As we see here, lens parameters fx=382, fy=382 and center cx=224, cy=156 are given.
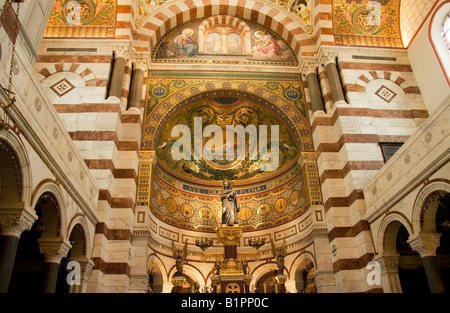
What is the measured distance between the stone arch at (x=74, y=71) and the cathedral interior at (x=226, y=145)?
0.17 ft

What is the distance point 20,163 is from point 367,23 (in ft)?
43.1

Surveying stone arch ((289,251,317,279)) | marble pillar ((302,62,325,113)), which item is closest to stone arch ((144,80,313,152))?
marble pillar ((302,62,325,113))

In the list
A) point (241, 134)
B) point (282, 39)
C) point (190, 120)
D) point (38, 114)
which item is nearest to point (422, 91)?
point (282, 39)

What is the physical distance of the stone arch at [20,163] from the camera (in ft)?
18.7

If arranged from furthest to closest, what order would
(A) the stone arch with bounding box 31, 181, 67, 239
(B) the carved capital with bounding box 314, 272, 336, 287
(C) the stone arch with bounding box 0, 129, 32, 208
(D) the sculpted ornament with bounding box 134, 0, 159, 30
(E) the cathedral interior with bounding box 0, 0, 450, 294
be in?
(D) the sculpted ornament with bounding box 134, 0, 159, 30
(B) the carved capital with bounding box 314, 272, 336, 287
(E) the cathedral interior with bounding box 0, 0, 450, 294
(A) the stone arch with bounding box 31, 181, 67, 239
(C) the stone arch with bounding box 0, 129, 32, 208

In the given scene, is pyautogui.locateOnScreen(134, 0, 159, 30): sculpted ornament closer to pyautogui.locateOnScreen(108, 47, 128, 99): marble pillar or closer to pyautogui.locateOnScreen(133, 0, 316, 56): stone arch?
pyautogui.locateOnScreen(133, 0, 316, 56): stone arch

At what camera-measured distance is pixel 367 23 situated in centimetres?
1450

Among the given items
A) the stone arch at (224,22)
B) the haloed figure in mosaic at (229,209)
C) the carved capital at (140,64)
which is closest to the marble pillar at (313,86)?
the stone arch at (224,22)

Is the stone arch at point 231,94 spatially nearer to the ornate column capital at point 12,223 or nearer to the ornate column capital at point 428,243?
the ornate column capital at point 428,243

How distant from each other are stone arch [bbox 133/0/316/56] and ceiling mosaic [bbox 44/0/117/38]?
1275 mm

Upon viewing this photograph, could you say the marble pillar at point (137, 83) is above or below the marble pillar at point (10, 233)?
above

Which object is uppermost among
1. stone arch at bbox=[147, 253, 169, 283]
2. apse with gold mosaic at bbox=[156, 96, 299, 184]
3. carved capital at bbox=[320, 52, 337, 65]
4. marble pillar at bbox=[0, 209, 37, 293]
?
carved capital at bbox=[320, 52, 337, 65]

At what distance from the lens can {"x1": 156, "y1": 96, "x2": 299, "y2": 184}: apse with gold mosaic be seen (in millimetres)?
14969

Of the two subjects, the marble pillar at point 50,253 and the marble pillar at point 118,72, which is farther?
the marble pillar at point 118,72
